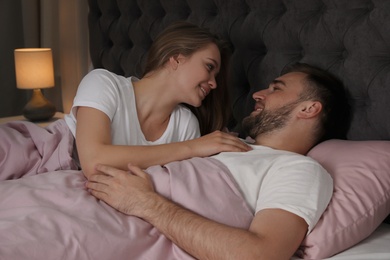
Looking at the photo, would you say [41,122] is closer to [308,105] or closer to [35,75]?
[35,75]

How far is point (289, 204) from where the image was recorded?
1.17m

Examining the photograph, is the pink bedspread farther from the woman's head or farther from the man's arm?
the woman's head

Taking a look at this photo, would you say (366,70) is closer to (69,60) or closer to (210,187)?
(210,187)

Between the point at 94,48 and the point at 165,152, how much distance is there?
5.02 feet

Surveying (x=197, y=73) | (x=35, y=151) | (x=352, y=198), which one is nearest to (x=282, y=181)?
(x=352, y=198)

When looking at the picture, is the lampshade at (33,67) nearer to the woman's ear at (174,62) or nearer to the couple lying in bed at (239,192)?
the woman's ear at (174,62)

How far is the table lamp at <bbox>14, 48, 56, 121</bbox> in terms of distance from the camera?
2.95 metres

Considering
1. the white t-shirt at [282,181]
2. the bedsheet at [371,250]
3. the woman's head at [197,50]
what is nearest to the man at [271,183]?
the white t-shirt at [282,181]

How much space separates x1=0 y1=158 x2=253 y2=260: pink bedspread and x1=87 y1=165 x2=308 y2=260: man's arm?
0.10 feet

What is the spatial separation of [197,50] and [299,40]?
1.11 feet

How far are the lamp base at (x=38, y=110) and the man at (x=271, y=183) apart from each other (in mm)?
1633

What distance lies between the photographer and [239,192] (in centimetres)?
133

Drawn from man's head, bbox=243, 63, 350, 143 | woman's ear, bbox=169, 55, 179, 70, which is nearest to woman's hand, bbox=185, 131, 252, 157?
man's head, bbox=243, 63, 350, 143

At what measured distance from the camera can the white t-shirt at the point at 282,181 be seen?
1.19m
